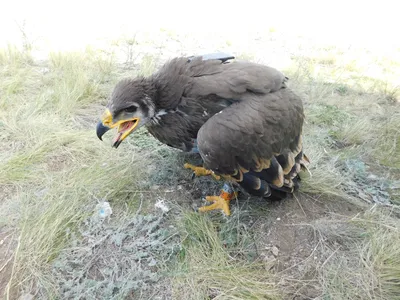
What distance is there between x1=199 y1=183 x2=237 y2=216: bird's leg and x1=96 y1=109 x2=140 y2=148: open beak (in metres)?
0.89

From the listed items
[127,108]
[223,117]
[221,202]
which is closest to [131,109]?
[127,108]

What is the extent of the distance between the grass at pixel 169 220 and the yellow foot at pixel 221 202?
70 millimetres

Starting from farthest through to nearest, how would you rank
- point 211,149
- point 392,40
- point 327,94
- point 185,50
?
point 392,40
point 185,50
point 327,94
point 211,149

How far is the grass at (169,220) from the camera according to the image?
2.17 meters

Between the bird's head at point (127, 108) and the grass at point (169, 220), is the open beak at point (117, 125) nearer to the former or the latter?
the bird's head at point (127, 108)

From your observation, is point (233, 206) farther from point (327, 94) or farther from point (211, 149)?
point (327, 94)

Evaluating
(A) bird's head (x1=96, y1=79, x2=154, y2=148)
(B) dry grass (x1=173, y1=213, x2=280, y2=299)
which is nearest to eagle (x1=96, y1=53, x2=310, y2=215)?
(A) bird's head (x1=96, y1=79, x2=154, y2=148)

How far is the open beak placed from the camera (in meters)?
2.34

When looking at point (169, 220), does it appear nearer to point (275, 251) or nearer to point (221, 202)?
point (221, 202)

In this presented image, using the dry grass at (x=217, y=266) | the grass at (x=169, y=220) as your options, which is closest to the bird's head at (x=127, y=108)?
the grass at (x=169, y=220)

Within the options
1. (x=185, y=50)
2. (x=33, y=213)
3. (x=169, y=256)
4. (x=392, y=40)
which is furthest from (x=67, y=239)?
(x=392, y=40)

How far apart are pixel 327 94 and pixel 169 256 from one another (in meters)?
3.58

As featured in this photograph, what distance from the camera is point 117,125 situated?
2422 millimetres

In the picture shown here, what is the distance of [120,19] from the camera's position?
8039mm
